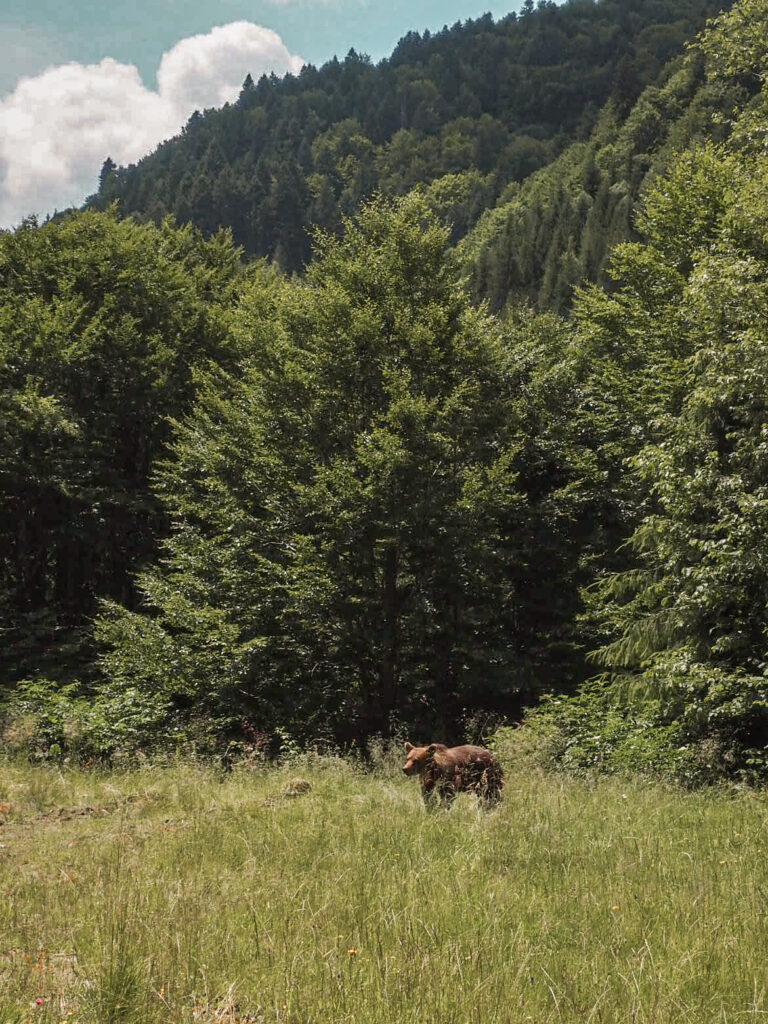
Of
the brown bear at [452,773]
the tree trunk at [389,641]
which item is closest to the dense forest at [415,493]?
the tree trunk at [389,641]

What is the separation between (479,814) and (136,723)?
9376 millimetres

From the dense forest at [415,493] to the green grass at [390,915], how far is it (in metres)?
4.71

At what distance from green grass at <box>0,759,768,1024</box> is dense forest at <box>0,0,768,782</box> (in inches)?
185

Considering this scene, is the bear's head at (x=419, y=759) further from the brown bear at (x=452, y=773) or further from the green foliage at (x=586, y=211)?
the green foliage at (x=586, y=211)

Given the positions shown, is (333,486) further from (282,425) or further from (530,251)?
(530,251)

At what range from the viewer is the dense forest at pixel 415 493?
1026 cm

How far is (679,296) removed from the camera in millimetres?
18141

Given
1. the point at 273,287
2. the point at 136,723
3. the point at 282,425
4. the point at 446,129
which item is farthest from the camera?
the point at 446,129

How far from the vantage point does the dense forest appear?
10258 millimetres

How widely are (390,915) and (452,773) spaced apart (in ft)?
10.2

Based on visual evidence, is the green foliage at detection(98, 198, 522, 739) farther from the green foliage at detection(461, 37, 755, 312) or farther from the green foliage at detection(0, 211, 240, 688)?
the green foliage at detection(461, 37, 755, 312)

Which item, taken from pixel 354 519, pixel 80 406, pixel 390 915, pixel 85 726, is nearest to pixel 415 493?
pixel 354 519

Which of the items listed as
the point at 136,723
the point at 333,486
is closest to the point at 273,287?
the point at 333,486

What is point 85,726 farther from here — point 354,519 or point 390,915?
point 390,915
